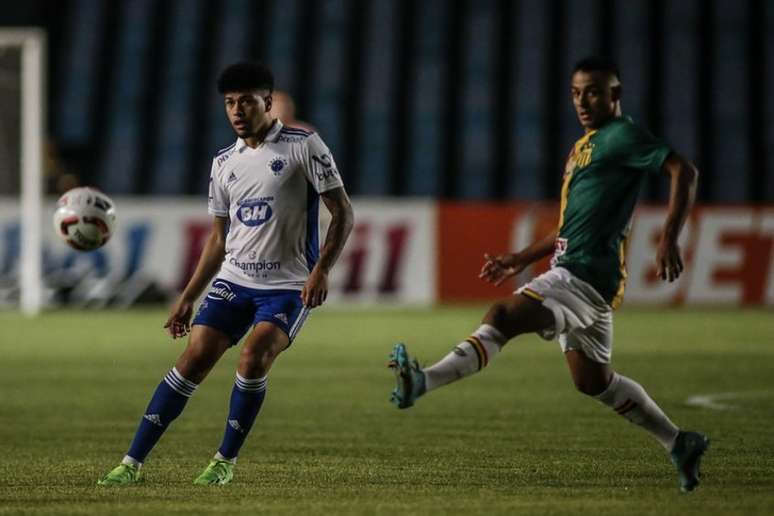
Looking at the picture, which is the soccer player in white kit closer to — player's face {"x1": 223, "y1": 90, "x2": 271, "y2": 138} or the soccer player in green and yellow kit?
player's face {"x1": 223, "y1": 90, "x2": 271, "y2": 138}

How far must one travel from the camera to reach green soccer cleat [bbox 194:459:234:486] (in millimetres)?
6539

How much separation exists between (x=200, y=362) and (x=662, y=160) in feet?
6.66

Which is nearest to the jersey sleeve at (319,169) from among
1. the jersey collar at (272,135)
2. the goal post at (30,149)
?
the jersey collar at (272,135)

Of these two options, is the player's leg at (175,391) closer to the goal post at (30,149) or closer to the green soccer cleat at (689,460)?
the green soccer cleat at (689,460)

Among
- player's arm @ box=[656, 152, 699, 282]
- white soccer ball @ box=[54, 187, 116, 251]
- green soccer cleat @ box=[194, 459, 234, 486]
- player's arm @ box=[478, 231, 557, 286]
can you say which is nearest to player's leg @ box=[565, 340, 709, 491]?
player's arm @ box=[478, 231, 557, 286]

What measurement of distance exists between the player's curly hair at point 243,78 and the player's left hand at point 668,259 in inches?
69.2

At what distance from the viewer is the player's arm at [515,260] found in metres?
6.70

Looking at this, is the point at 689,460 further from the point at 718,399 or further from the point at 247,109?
the point at 718,399

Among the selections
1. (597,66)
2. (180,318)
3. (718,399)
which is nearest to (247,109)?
(180,318)

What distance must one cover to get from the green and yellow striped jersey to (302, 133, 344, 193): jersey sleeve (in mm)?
958

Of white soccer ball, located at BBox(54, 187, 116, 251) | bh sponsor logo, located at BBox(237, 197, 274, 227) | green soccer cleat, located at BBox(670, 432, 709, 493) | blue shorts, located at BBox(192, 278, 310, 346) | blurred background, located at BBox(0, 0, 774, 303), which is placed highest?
bh sponsor logo, located at BBox(237, 197, 274, 227)

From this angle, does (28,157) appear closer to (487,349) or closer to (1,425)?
(1,425)

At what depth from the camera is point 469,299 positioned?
2138 centimetres

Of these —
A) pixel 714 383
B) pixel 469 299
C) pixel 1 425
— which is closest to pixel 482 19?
pixel 469 299
